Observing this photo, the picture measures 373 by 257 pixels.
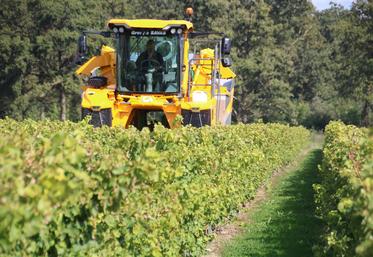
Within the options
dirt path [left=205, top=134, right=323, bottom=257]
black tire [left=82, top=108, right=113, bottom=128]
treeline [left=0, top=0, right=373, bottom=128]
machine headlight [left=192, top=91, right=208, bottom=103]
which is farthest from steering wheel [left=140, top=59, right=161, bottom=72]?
treeline [left=0, top=0, right=373, bottom=128]

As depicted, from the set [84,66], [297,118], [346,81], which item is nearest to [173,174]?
[84,66]

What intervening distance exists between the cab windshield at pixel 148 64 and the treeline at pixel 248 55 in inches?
1243

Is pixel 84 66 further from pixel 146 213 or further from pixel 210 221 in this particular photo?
pixel 146 213

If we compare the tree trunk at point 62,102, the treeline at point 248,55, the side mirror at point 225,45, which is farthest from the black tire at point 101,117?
the tree trunk at point 62,102

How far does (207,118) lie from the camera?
13445mm

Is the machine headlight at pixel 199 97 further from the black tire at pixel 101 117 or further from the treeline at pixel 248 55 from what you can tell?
the treeline at pixel 248 55

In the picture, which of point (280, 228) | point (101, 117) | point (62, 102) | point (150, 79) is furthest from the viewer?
point (62, 102)

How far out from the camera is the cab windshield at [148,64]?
13852mm

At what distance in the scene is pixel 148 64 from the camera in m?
14.0

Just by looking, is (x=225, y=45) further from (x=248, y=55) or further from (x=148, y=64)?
(x=248, y=55)

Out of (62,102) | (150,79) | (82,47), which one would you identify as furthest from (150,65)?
(62,102)

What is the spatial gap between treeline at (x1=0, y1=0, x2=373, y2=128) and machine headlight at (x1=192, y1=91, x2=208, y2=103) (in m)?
32.2

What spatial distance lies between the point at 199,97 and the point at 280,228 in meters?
3.31

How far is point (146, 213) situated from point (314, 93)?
70.0 metres
